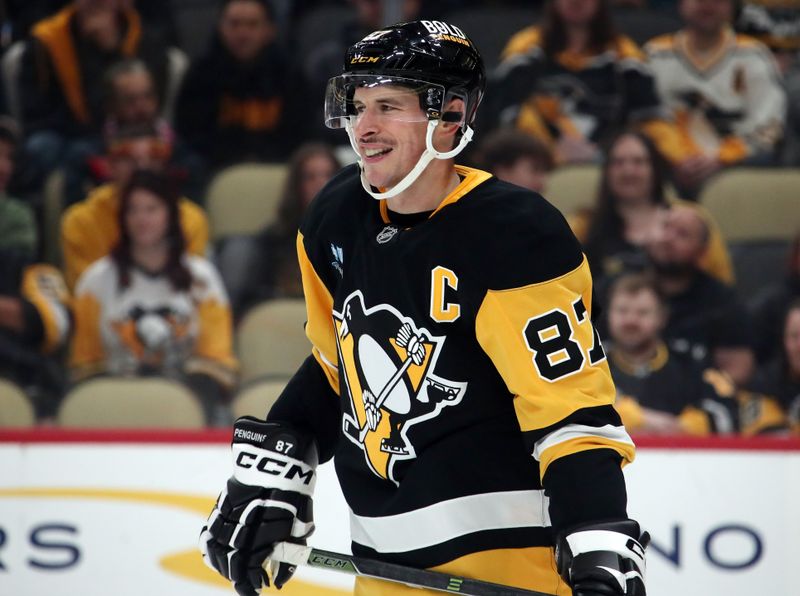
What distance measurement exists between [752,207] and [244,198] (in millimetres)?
1760

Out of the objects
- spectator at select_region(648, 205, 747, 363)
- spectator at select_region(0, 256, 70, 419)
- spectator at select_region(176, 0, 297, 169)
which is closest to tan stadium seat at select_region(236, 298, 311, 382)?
spectator at select_region(0, 256, 70, 419)

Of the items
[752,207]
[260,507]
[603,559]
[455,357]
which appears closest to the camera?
[603,559]

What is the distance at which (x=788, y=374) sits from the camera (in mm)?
3611

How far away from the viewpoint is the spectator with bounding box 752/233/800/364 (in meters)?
3.72

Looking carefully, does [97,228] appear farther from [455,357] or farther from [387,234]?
[455,357]

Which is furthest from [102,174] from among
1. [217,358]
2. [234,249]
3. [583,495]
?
[583,495]

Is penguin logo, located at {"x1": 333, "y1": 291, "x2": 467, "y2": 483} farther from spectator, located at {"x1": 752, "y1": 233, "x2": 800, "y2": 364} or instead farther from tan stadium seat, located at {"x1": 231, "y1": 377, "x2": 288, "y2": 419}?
spectator, located at {"x1": 752, "y1": 233, "x2": 800, "y2": 364}

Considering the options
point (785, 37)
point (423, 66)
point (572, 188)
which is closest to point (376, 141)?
point (423, 66)

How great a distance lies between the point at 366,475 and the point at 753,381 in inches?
88.2

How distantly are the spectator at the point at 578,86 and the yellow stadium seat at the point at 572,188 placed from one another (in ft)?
0.58

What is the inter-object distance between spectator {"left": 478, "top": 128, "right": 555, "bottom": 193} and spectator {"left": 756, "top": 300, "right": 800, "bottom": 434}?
914mm

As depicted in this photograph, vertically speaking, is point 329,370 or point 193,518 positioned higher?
point 329,370

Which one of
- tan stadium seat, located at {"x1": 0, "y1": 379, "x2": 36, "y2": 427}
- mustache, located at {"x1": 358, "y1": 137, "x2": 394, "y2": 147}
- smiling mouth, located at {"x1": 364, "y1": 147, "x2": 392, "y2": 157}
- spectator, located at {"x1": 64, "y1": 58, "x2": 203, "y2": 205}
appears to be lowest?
tan stadium seat, located at {"x1": 0, "y1": 379, "x2": 36, "y2": 427}

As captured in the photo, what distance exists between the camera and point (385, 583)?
169 centimetres
